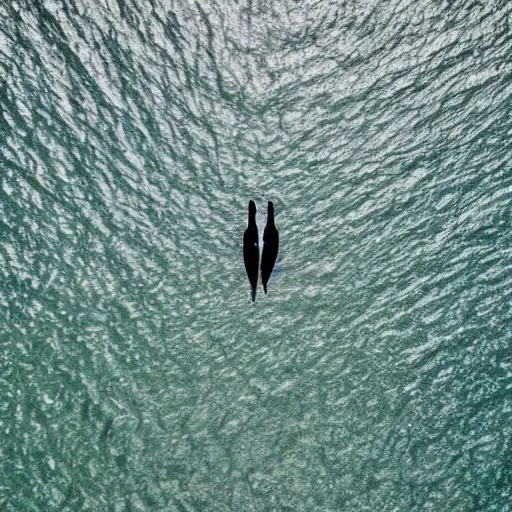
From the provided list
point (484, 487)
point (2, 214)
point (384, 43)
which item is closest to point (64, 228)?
point (2, 214)

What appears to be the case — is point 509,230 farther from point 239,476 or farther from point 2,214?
point 2,214
